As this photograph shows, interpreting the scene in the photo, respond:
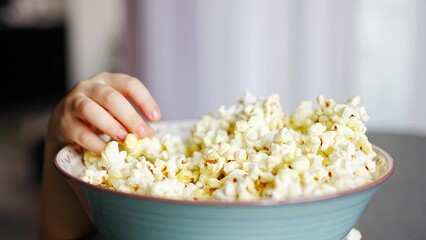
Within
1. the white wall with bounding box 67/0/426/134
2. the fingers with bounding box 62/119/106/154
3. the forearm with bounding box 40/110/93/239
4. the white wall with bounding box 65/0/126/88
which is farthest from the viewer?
the white wall with bounding box 65/0/126/88

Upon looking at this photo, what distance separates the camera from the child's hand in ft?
2.67

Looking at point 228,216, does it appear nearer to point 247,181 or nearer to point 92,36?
point 247,181

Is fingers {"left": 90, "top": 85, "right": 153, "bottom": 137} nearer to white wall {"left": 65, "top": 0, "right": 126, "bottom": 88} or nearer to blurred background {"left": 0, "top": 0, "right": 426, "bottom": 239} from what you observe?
blurred background {"left": 0, "top": 0, "right": 426, "bottom": 239}

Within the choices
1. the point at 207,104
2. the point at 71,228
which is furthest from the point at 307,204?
the point at 207,104

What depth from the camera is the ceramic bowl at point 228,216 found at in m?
0.56

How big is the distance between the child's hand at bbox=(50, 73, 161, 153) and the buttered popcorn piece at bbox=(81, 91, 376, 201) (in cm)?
3

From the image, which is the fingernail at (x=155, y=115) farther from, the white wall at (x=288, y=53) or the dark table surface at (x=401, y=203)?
the white wall at (x=288, y=53)

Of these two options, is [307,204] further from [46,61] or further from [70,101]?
[46,61]

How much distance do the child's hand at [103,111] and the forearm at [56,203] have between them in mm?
110

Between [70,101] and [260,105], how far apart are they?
11.4 inches

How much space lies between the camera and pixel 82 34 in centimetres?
509

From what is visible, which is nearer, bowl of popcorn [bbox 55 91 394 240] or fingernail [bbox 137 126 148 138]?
bowl of popcorn [bbox 55 91 394 240]

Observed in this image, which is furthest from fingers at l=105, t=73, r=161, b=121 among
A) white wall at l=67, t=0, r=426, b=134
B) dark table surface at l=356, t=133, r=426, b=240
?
white wall at l=67, t=0, r=426, b=134

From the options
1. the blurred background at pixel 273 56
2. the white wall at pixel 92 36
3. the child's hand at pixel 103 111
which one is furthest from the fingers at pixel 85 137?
the white wall at pixel 92 36
